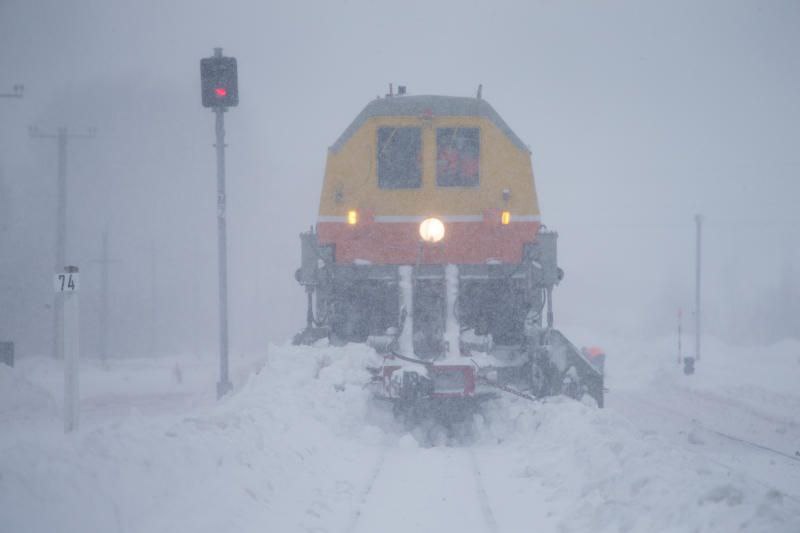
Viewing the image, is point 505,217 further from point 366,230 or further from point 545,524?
point 545,524

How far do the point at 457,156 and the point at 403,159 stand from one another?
2.47ft

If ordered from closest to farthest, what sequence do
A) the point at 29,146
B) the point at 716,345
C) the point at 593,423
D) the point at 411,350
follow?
the point at 593,423
the point at 411,350
the point at 716,345
the point at 29,146

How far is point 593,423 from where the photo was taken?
730cm

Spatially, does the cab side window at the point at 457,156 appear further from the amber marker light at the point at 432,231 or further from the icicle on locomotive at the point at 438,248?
the amber marker light at the point at 432,231

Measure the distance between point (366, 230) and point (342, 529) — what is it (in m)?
5.30

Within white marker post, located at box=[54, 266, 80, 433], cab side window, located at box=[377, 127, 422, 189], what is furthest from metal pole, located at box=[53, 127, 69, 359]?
white marker post, located at box=[54, 266, 80, 433]

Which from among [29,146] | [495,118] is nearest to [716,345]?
[495,118]

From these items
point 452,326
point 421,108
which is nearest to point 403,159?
point 421,108

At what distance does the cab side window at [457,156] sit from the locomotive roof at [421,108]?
0.25 m

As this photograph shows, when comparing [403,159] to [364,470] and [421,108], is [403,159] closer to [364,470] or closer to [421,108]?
[421,108]

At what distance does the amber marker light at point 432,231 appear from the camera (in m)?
9.72

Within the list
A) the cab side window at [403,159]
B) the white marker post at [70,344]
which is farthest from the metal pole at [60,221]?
the white marker post at [70,344]

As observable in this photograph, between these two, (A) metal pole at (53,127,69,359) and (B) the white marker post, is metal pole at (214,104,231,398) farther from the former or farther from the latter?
(A) metal pole at (53,127,69,359)

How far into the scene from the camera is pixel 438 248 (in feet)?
32.3
